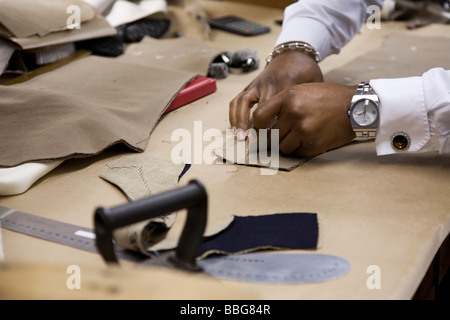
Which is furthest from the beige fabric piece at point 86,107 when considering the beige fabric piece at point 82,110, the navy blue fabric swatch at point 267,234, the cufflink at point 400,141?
the cufflink at point 400,141

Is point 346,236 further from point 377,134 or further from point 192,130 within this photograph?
point 192,130

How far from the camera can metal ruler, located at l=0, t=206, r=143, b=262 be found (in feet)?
2.02

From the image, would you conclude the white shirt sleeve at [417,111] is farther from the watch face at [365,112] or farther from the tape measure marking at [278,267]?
the tape measure marking at [278,267]

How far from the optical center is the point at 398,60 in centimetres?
117

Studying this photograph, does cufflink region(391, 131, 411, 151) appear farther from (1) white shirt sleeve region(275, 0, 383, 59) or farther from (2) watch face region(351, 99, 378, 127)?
(1) white shirt sleeve region(275, 0, 383, 59)

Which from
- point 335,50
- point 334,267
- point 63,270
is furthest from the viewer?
point 335,50

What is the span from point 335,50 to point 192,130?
1.30ft

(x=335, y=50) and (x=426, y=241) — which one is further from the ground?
(x=335, y=50)

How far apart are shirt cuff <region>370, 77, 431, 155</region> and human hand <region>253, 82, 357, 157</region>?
45mm

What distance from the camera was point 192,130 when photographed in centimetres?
92

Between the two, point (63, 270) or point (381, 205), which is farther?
point (381, 205)

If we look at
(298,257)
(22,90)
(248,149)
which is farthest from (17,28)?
(298,257)

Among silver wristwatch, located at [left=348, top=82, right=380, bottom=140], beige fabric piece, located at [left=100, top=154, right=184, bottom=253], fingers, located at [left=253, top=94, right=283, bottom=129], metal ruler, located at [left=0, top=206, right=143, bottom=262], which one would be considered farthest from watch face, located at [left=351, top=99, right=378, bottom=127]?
metal ruler, located at [left=0, top=206, right=143, bottom=262]

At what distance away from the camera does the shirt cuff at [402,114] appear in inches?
29.9
